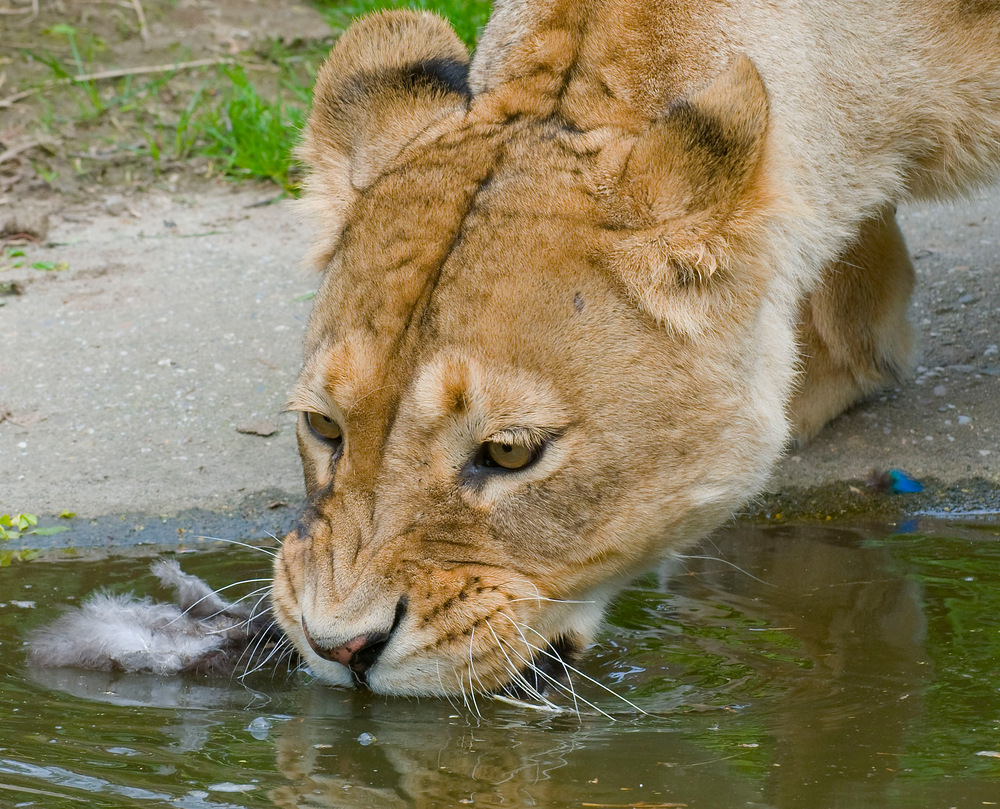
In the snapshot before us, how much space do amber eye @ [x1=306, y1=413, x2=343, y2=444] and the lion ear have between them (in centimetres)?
90

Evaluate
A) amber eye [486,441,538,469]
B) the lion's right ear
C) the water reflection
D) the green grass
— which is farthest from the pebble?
the green grass

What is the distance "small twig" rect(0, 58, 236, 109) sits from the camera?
9352 millimetres

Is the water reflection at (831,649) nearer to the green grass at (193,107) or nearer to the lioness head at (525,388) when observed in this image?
the lioness head at (525,388)

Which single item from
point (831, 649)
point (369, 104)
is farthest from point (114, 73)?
point (831, 649)

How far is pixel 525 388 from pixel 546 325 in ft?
0.58

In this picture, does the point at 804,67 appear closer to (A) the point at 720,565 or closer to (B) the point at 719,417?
(B) the point at 719,417

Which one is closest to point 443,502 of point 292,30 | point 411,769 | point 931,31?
point 411,769

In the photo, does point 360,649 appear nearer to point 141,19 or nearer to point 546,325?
point 546,325

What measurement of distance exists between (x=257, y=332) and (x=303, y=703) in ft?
10.4

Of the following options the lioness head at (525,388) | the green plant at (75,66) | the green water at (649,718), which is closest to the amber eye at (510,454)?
the lioness head at (525,388)

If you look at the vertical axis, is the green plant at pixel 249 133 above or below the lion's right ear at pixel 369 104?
below

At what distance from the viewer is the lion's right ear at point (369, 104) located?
4.05 m

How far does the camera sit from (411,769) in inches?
124

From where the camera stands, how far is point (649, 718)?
346 centimetres
